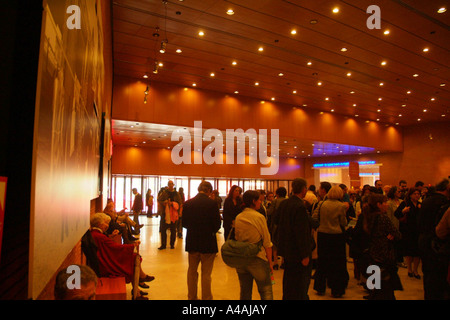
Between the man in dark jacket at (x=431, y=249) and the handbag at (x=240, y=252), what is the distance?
246 centimetres

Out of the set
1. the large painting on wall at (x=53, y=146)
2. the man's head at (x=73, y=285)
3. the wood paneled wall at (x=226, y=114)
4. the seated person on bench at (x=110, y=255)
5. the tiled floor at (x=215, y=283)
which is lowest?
the tiled floor at (x=215, y=283)

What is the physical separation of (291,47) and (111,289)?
25.2 ft

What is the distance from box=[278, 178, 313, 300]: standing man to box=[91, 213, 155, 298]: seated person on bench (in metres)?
1.98

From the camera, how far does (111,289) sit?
11.1ft

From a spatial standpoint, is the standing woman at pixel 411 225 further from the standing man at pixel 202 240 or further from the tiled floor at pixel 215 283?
the standing man at pixel 202 240

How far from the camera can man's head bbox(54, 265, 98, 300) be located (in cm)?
148

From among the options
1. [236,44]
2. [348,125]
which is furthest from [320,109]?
[236,44]

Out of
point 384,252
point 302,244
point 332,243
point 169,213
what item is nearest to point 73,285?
point 302,244

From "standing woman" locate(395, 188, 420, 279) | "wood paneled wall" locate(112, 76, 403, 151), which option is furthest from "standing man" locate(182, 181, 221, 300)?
"wood paneled wall" locate(112, 76, 403, 151)

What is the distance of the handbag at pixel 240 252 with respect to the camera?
344 cm

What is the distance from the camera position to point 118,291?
131 inches

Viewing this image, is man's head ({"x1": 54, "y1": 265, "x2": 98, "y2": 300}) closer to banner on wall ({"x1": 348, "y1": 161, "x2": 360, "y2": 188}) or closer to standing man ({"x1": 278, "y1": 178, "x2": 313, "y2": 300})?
standing man ({"x1": 278, "y1": 178, "x2": 313, "y2": 300})

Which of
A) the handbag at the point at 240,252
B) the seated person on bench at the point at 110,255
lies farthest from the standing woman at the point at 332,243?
the seated person on bench at the point at 110,255
